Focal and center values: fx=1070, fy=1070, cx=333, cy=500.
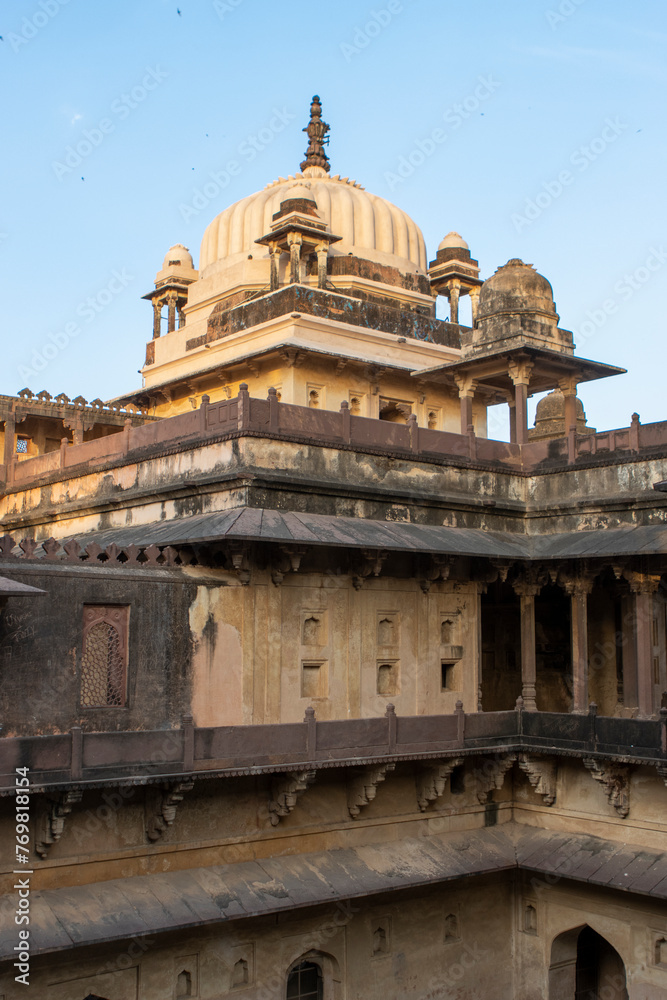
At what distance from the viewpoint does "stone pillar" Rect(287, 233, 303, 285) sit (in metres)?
23.2

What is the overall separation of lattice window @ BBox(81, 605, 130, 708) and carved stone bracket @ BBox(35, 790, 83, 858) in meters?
1.35

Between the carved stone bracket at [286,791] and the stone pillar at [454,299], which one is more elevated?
the stone pillar at [454,299]

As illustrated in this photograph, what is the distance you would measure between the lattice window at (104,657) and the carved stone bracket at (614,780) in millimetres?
7234

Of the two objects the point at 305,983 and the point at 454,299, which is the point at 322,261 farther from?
the point at 305,983

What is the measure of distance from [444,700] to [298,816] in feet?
11.9

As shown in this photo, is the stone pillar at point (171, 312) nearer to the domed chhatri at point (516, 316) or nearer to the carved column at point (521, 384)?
the domed chhatri at point (516, 316)

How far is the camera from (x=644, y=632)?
16.9 meters

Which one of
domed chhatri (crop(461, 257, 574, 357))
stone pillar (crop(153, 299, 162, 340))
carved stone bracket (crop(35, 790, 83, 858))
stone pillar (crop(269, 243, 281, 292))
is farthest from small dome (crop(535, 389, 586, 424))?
carved stone bracket (crop(35, 790, 83, 858))

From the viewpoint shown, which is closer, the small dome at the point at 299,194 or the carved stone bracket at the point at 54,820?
the carved stone bracket at the point at 54,820

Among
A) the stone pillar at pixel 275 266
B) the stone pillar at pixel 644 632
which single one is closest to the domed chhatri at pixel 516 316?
the stone pillar at pixel 644 632

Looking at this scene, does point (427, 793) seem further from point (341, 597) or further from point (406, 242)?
point (406, 242)

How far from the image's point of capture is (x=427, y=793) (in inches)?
664

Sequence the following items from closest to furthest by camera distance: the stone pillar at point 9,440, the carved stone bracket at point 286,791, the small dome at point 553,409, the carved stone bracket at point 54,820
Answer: the carved stone bracket at point 54,820 < the carved stone bracket at point 286,791 < the stone pillar at point 9,440 < the small dome at point 553,409

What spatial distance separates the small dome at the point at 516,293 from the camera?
63.6ft
